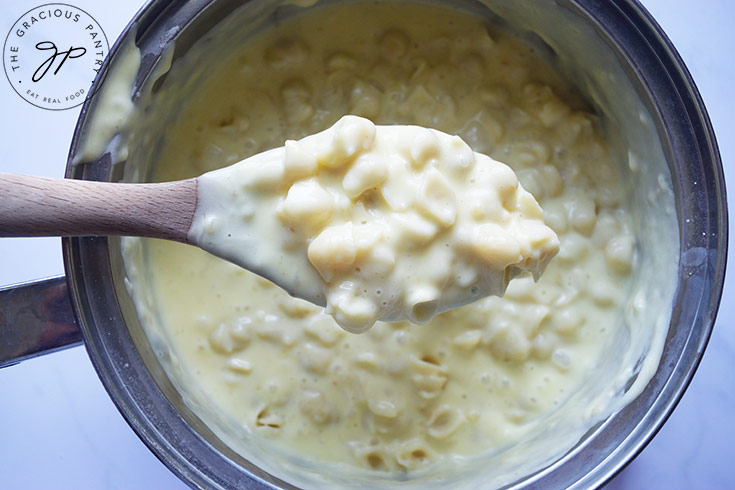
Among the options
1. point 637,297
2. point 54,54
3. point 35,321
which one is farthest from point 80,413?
point 637,297

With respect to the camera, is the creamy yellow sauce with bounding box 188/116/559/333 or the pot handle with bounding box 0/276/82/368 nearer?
Answer: the creamy yellow sauce with bounding box 188/116/559/333

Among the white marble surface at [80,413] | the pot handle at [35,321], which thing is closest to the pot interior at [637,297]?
the pot handle at [35,321]

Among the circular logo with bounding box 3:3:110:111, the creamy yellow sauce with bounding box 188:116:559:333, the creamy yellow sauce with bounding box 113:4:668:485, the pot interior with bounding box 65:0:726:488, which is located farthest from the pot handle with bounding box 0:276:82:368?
the circular logo with bounding box 3:3:110:111

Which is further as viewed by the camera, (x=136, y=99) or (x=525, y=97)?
(x=525, y=97)

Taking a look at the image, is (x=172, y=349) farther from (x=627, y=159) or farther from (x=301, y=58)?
(x=627, y=159)

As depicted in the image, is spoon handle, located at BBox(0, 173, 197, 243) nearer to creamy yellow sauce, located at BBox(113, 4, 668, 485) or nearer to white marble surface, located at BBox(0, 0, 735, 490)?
creamy yellow sauce, located at BBox(113, 4, 668, 485)

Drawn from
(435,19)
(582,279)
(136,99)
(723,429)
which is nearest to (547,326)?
(582,279)
